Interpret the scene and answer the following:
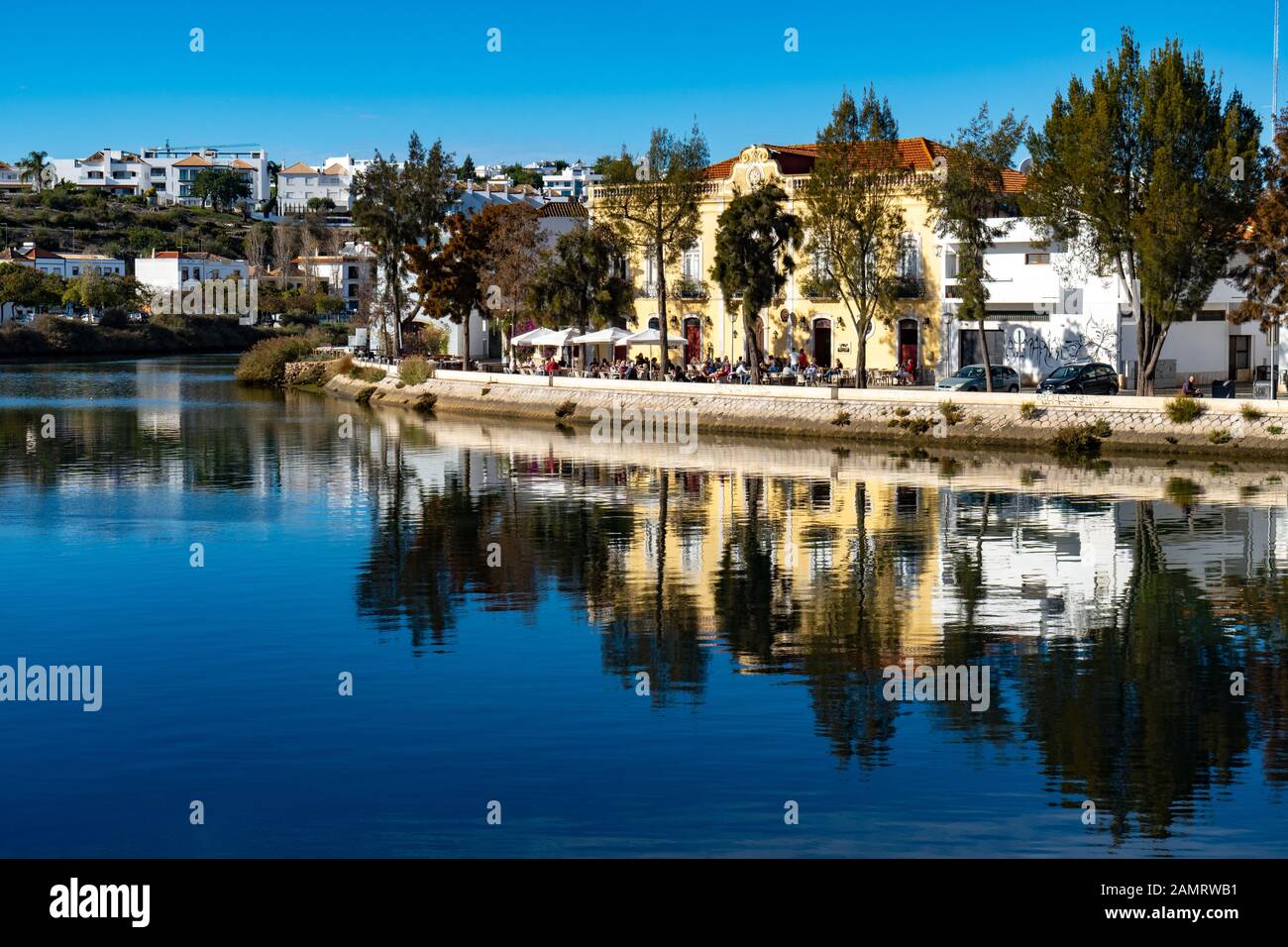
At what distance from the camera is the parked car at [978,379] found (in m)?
59.3

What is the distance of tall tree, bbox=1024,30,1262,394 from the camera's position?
51.3 m

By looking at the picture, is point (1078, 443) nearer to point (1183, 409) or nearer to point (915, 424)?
point (1183, 409)

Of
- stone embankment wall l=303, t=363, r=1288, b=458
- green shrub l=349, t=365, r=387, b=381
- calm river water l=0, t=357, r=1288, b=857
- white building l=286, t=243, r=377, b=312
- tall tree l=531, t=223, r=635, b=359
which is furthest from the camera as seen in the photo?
white building l=286, t=243, r=377, b=312

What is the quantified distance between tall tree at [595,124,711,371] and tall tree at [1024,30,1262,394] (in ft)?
59.3

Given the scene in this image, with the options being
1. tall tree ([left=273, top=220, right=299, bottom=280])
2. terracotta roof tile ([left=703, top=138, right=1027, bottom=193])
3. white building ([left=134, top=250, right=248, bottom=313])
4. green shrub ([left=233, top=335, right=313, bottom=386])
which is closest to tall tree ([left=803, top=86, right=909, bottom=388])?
terracotta roof tile ([left=703, top=138, right=1027, bottom=193])

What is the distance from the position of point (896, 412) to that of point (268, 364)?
5095cm

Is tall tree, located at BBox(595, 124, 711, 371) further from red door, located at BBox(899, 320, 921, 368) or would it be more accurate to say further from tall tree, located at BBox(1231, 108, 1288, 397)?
tall tree, located at BBox(1231, 108, 1288, 397)

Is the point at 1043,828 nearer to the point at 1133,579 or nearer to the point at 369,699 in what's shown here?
the point at 369,699

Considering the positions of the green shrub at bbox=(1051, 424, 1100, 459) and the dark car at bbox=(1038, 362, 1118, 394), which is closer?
the green shrub at bbox=(1051, 424, 1100, 459)

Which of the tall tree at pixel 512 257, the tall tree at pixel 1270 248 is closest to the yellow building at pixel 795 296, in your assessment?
the tall tree at pixel 512 257

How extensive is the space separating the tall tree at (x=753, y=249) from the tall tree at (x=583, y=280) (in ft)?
26.2

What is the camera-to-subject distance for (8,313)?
145 meters

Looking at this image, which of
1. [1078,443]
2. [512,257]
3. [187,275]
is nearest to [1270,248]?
[1078,443]

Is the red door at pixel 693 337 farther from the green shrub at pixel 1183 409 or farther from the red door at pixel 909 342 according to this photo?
the green shrub at pixel 1183 409
